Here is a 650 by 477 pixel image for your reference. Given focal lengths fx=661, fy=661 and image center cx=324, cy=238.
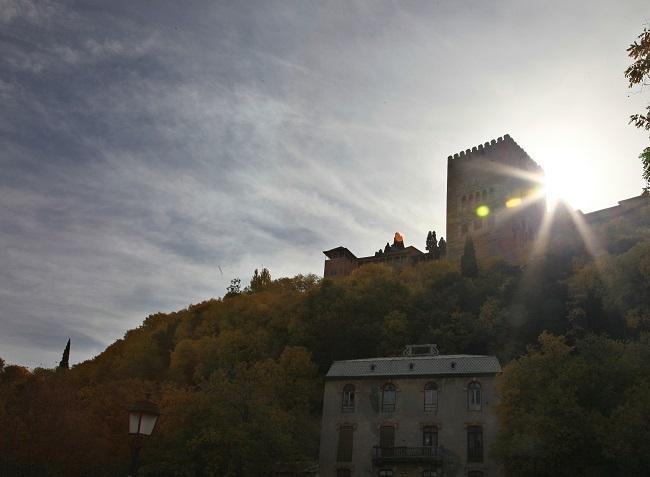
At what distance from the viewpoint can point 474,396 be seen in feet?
144

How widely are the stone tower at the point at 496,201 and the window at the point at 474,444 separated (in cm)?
4282

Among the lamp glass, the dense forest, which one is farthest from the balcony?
the lamp glass

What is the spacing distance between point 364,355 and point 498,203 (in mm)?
38180

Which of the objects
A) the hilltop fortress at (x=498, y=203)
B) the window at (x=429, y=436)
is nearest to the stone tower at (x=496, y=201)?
the hilltop fortress at (x=498, y=203)

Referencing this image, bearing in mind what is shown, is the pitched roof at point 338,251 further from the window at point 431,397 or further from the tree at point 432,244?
the window at point 431,397

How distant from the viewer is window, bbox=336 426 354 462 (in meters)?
45.3

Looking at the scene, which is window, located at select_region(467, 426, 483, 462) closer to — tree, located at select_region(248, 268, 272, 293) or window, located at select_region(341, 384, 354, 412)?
window, located at select_region(341, 384, 354, 412)

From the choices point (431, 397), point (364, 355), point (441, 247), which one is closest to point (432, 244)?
point (441, 247)

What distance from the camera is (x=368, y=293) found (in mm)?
68625

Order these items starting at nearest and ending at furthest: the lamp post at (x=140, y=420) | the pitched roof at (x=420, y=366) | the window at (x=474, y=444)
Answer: the lamp post at (x=140, y=420) < the window at (x=474, y=444) < the pitched roof at (x=420, y=366)

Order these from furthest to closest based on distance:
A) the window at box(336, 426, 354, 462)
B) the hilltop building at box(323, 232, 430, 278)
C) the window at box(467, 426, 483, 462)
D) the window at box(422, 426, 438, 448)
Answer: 1. the hilltop building at box(323, 232, 430, 278)
2. the window at box(336, 426, 354, 462)
3. the window at box(422, 426, 438, 448)
4. the window at box(467, 426, 483, 462)

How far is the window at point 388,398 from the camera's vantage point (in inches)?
1817

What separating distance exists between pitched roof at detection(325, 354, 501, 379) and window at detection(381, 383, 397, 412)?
0.91 meters

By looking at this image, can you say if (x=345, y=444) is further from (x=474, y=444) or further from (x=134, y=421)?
(x=134, y=421)
